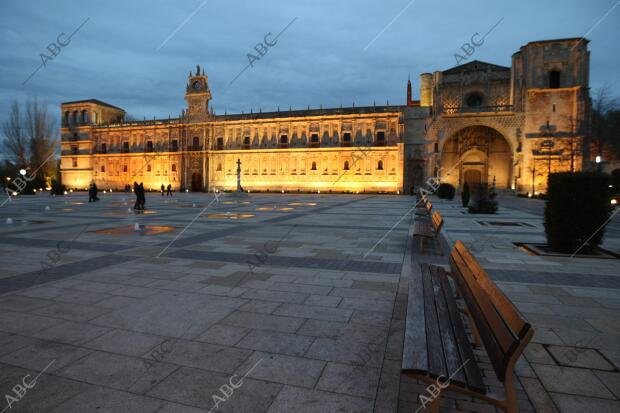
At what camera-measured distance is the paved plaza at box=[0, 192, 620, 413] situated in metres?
2.58

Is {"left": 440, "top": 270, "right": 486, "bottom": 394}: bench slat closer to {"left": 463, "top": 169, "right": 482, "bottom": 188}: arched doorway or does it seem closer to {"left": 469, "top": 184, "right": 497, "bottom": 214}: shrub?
{"left": 469, "top": 184, "right": 497, "bottom": 214}: shrub

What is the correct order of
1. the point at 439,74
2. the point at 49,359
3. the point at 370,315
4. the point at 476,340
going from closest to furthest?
the point at 49,359
the point at 476,340
the point at 370,315
the point at 439,74

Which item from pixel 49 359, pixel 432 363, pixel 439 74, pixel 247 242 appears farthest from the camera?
pixel 439 74

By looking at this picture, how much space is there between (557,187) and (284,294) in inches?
253

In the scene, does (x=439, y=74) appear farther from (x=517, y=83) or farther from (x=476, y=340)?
(x=476, y=340)

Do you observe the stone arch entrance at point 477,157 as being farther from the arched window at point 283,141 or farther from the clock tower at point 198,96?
the clock tower at point 198,96

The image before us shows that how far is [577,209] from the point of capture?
24.9 feet

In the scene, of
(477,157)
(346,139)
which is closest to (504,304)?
(477,157)

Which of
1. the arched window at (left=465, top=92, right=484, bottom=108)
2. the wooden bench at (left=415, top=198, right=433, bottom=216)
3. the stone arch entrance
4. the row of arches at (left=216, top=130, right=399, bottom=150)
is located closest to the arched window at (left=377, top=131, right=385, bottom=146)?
the row of arches at (left=216, top=130, right=399, bottom=150)

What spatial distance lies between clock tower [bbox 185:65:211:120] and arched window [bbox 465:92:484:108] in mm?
35926

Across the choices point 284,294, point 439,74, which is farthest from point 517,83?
point 284,294

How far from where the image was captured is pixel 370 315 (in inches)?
163

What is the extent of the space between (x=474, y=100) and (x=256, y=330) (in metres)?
49.0

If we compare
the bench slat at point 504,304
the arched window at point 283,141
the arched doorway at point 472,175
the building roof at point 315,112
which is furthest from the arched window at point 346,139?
the bench slat at point 504,304
